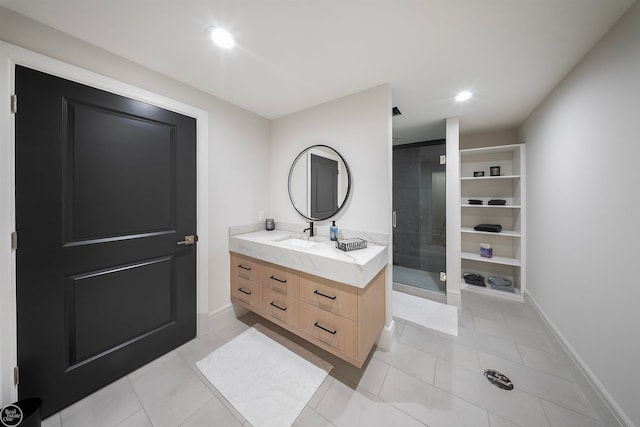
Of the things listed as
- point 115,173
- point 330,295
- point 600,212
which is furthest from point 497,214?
point 115,173

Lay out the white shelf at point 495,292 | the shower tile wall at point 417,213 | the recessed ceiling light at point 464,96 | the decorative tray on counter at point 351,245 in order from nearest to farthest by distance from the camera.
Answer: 1. the decorative tray on counter at point 351,245
2. the recessed ceiling light at point 464,96
3. the white shelf at point 495,292
4. the shower tile wall at point 417,213

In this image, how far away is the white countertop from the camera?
1392 mm

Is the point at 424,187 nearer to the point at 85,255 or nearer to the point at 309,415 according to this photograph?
the point at 309,415

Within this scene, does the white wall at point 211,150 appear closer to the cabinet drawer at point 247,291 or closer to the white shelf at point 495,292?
the cabinet drawer at point 247,291

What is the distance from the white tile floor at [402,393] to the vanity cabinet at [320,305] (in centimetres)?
24

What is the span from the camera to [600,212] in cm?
135

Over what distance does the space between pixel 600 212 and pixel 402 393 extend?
1.80m

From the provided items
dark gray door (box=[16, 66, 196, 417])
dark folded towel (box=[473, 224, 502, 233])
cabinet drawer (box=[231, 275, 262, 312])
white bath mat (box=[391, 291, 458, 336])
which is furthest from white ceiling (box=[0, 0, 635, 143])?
white bath mat (box=[391, 291, 458, 336])

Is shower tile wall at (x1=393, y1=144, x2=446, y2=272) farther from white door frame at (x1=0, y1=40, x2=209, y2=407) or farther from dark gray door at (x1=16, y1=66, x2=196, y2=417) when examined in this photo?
white door frame at (x1=0, y1=40, x2=209, y2=407)

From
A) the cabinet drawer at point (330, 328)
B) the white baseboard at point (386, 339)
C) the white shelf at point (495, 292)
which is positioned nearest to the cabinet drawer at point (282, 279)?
the cabinet drawer at point (330, 328)

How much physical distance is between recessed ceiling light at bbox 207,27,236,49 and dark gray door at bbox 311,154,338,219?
1.17 m

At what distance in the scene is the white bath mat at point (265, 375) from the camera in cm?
131

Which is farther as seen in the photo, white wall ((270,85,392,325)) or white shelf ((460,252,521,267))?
white shelf ((460,252,521,267))

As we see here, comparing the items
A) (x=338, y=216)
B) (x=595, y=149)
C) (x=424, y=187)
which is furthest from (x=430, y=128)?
(x=338, y=216)
